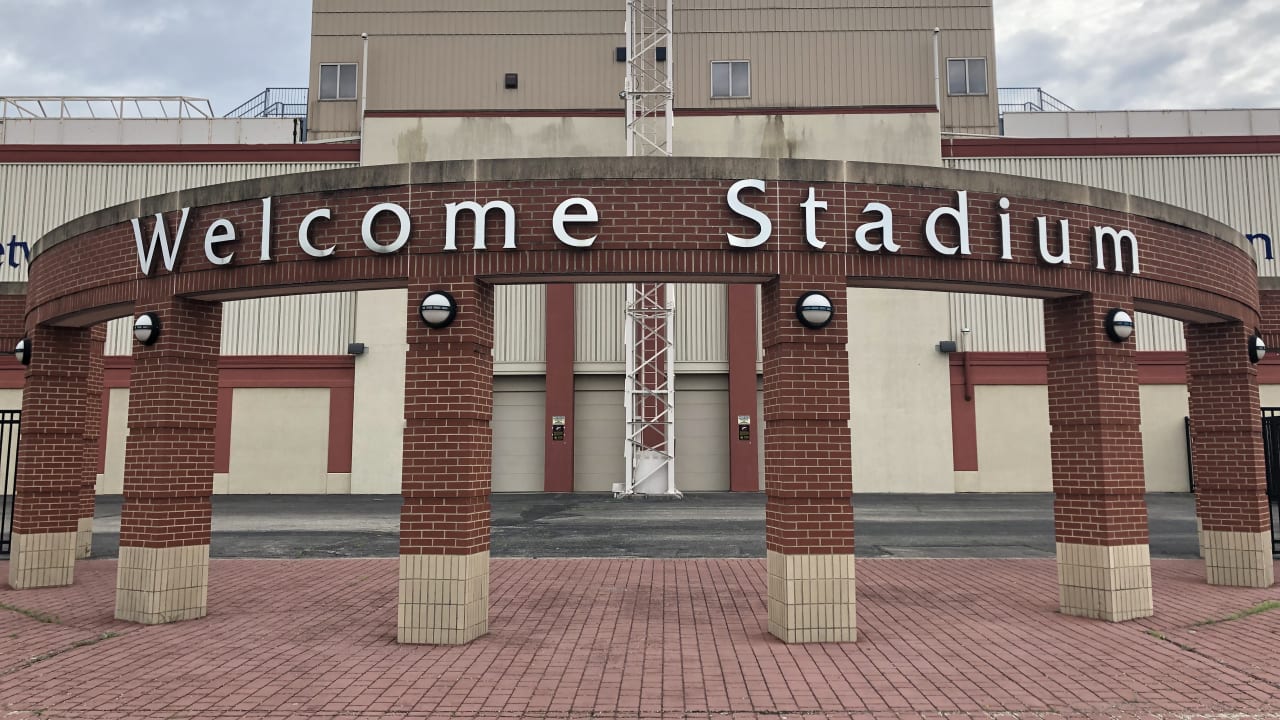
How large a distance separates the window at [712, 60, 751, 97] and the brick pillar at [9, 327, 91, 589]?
22710mm

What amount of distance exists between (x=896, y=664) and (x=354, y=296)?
23.6 m

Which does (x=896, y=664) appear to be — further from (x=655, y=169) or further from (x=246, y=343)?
(x=246, y=343)

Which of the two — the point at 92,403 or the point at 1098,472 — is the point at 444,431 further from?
the point at 92,403

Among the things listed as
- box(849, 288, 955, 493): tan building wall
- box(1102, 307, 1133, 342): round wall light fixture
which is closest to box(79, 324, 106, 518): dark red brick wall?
box(1102, 307, 1133, 342): round wall light fixture

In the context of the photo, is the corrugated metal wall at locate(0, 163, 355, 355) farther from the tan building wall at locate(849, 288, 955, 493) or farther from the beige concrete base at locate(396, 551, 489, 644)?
the beige concrete base at locate(396, 551, 489, 644)

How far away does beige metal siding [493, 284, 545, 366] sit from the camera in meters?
27.5

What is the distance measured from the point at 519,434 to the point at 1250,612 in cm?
2113

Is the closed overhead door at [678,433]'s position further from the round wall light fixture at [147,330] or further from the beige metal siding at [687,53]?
the round wall light fixture at [147,330]

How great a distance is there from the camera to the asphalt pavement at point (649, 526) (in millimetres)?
14344

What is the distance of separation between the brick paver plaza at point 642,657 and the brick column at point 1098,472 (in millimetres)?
398

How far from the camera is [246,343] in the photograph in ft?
90.2

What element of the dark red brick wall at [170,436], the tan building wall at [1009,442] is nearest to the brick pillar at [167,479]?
the dark red brick wall at [170,436]

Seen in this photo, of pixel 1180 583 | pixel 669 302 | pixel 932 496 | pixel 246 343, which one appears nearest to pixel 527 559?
pixel 1180 583

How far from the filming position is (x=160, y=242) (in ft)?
30.5
